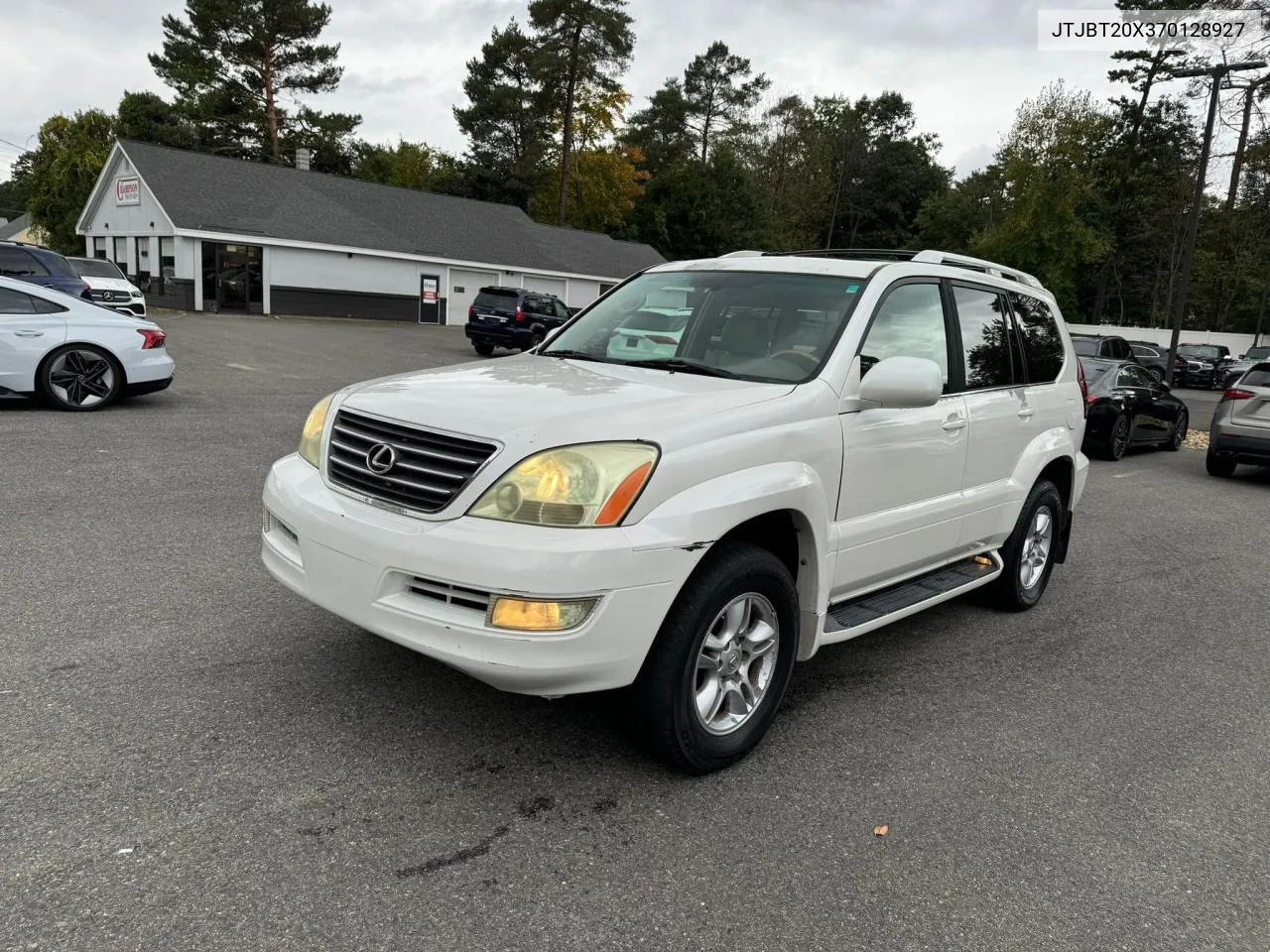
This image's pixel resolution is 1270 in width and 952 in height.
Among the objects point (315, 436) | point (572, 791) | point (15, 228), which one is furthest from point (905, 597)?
point (15, 228)

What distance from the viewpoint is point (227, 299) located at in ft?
111

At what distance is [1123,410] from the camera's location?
1267 centimetres

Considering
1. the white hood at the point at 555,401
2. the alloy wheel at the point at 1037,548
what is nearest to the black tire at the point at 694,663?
the white hood at the point at 555,401

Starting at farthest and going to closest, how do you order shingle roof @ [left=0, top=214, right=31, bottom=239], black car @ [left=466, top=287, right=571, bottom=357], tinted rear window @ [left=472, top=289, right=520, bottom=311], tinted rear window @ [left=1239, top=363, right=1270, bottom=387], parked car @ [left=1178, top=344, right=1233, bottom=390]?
shingle roof @ [left=0, top=214, right=31, bottom=239]
parked car @ [left=1178, top=344, right=1233, bottom=390]
tinted rear window @ [left=472, top=289, right=520, bottom=311]
black car @ [left=466, top=287, right=571, bottom=357]
tinted rear window @ [left=1239, top=363, right=1270, bottom=387]

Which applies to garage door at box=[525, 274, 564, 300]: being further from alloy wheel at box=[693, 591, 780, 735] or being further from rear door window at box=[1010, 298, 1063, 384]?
alloy wheel at box=[693, 591, 780, 735]

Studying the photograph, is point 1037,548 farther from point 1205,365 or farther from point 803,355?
point 1205,365

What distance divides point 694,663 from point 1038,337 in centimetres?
344

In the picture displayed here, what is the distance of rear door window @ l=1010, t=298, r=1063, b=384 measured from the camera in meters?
5.20

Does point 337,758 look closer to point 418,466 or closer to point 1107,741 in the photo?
point 418,466

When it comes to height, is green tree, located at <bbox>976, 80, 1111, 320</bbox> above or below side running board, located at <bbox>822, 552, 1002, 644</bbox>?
above

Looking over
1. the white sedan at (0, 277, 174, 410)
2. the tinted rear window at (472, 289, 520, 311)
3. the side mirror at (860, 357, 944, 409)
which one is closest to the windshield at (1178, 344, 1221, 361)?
the tinted rear window at (472, 289, 520, 311)

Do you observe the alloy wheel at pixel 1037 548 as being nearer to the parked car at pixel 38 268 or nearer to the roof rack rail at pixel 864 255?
the roof rack rail at pixel 864 255

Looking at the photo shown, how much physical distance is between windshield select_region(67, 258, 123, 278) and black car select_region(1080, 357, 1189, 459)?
2034 cm

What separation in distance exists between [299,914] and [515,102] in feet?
187
